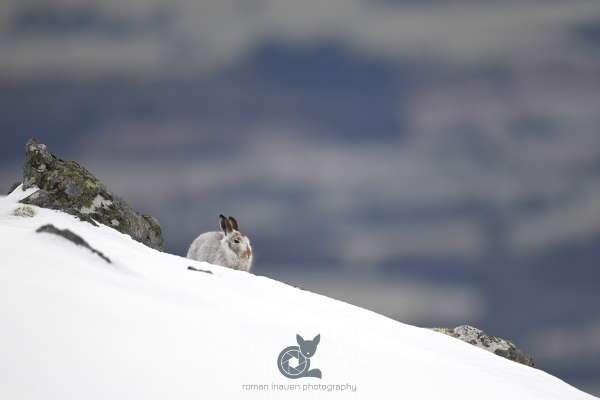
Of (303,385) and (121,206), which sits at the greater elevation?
(121,206)

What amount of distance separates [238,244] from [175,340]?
42.3ft

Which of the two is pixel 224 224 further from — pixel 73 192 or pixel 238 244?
pixel 73 192

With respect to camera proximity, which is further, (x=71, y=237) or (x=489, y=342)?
(x=489, y=342)

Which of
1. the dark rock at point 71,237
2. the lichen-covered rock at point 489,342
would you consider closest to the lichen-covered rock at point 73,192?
the dark rock at point 71,237

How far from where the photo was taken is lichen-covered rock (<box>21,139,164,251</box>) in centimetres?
1872

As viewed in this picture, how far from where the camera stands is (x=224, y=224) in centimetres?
2141

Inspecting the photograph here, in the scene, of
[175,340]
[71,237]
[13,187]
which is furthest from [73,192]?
[175,340]

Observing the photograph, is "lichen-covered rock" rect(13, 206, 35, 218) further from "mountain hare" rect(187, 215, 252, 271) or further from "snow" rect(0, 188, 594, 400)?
"mountain hare" rect(187, 215, 252, 271)

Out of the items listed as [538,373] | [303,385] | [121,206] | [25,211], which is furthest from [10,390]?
[121,206]

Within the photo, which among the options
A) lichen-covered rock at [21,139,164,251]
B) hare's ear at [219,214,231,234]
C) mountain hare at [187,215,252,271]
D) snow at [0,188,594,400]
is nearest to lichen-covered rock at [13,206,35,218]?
lichen-covered rock at [21,139,164,251]

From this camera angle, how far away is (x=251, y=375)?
26.7 feet

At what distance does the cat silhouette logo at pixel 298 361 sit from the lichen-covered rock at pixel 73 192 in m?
10.4

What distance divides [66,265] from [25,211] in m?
7.16

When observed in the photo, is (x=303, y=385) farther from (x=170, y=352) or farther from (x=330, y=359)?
(x=170, y=352)
